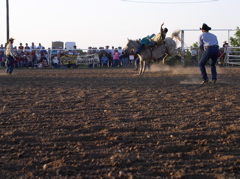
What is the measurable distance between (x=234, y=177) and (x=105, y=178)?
1118mm

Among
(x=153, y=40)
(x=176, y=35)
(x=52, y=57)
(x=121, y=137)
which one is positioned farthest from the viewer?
(x=52, y=57)

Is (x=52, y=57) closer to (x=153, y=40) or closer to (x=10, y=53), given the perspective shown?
(x=10, y=53)

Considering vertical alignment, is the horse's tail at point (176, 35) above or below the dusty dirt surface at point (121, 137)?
above

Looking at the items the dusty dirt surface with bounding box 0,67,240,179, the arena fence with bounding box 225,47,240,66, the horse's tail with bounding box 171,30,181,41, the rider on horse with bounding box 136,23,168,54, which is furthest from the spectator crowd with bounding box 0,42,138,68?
the dusty dirt surface with bounding box 0,67,240,179

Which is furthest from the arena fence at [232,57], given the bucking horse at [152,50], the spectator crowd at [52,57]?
the bucking horse at [152,50]

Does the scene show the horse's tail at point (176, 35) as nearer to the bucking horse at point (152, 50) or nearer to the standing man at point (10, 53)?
the bucking horse at point (152, 50)

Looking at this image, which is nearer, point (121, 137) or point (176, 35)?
point (121, 137)

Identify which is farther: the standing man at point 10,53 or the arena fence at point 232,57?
the arena fence at point 232,57

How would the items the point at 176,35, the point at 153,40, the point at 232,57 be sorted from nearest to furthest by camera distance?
the point at 153,40
the point at 176,35
the point at 232,57

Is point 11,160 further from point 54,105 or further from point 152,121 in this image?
point 54,105

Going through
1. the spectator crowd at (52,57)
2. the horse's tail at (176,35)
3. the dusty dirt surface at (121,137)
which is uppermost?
the horse's tail at (176,35)

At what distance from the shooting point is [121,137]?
16.2 ft

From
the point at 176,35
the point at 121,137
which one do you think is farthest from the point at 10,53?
the point at 121,137

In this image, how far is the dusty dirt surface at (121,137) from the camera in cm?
375
